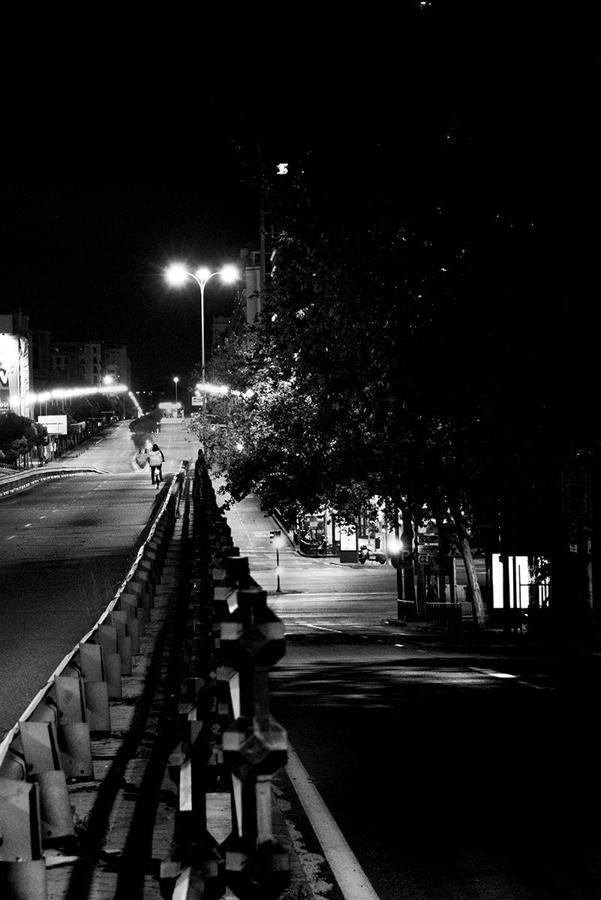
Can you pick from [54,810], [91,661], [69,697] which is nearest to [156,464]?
[91,661]

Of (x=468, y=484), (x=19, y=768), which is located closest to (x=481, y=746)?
(x=19, y=768)

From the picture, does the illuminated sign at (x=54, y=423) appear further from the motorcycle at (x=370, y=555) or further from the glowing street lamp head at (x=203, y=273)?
the glowing street lamp head at (x=203, y=273)

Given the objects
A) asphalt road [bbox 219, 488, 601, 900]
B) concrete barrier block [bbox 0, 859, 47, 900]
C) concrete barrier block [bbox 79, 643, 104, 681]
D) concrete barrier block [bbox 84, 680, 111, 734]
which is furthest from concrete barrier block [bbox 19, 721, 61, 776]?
concrete barrier block [bbox 79, 643, 104, 681]

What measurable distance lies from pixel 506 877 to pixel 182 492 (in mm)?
51437

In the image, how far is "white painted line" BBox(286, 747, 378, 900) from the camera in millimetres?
6430

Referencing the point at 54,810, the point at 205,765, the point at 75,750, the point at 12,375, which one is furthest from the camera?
the point at 12,375

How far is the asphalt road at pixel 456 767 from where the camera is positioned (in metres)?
6.66

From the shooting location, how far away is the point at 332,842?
7.35m

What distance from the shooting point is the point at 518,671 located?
16000 mm

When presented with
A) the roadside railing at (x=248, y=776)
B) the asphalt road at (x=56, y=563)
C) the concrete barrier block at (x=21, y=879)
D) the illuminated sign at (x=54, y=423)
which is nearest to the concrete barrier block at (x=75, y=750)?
the asphalt road at (x=56, y=563)

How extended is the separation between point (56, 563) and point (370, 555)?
135ft

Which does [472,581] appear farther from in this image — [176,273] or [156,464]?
[156,464]

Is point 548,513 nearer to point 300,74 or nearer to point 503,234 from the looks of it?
point 503,234

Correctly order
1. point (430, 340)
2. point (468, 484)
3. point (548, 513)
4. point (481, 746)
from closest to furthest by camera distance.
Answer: point (481, 746), point (430, 340), point (548, 513), point (468, 484)
